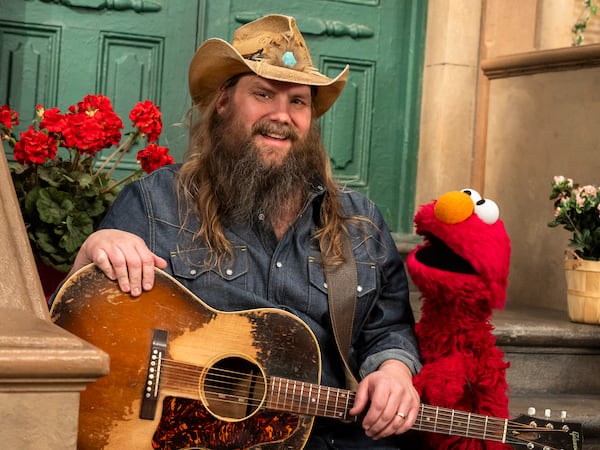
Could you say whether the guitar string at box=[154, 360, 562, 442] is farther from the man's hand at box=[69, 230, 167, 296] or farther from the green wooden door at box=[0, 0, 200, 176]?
the green wooden door at box=[0, 0, 200, 176]

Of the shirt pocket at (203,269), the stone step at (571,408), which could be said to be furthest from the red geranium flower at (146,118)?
the stone step at (571,408)

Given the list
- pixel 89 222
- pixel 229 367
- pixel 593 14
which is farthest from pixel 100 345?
pixel 593 14

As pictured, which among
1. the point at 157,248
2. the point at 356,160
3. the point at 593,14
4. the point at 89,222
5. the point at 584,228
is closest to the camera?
the point at 157,248

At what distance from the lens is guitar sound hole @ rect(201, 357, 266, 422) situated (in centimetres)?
250

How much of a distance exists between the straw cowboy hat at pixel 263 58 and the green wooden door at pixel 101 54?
50.2 inches

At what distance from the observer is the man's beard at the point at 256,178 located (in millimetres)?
2943

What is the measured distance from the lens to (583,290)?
4.09 m

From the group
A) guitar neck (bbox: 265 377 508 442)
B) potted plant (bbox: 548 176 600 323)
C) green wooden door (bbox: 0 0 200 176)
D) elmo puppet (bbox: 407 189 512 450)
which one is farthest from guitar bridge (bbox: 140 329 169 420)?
potted plant (bbox: 548 176 600 323)

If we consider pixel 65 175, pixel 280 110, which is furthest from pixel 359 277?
pixel 65 175

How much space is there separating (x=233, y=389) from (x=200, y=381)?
0.11 metres

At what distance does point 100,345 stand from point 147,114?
143cm

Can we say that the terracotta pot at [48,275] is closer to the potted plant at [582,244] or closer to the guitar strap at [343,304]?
the guitar strap at [343,304]

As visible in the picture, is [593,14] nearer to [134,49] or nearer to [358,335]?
[134,49]

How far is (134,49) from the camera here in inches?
173
